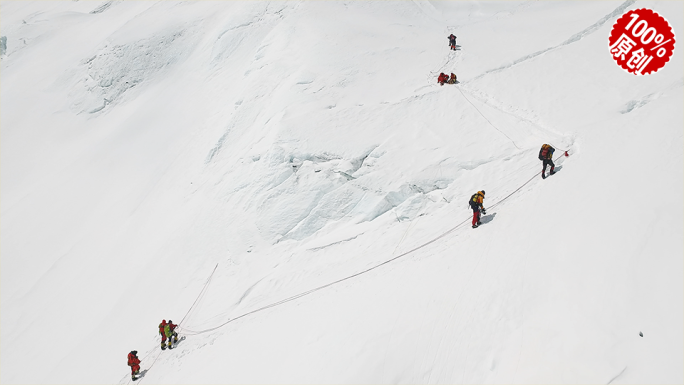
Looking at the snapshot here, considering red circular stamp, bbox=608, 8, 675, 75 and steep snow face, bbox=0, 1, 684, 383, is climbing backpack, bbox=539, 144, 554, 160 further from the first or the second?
red circular stamp, bbox=608, 8, 675, 75

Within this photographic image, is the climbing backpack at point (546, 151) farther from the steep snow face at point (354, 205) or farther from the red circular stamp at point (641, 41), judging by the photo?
the red circular stamp at point (641, 41)

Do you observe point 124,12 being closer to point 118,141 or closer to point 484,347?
point 118,141

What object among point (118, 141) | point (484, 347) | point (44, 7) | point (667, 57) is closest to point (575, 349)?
point (484, 347)

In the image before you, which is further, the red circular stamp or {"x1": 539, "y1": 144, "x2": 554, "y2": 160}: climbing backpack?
the red circular stamp

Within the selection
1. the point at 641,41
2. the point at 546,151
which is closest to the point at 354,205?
the point at 546,151

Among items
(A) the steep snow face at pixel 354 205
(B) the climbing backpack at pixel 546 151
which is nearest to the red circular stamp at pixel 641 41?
(A) the steep snow face at pixel 354 205

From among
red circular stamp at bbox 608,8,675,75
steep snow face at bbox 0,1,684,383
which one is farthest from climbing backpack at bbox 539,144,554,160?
red circular stamp at bbox 608,8,675,75
